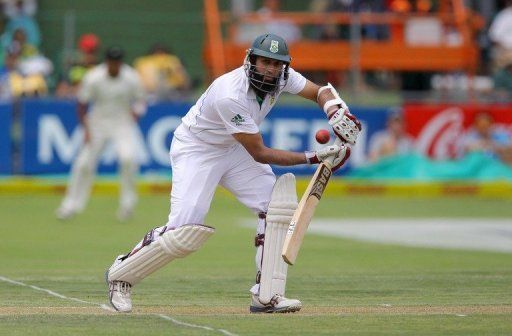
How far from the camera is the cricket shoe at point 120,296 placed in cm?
848

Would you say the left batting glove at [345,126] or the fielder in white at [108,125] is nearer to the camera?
the left batting glove at [345,126]

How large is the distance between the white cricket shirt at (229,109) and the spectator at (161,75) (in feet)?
40.5

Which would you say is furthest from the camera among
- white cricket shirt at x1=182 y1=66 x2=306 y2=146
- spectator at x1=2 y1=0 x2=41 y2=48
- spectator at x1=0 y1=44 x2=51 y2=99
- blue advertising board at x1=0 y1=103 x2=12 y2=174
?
spectator at x1=2 y1=0 x2=41 y2=48

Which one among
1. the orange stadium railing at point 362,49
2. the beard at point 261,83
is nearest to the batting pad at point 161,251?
the beard at point 261,83

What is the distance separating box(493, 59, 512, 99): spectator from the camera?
2172 cm

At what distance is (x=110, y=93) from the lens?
1644cm

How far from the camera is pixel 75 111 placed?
2048cm

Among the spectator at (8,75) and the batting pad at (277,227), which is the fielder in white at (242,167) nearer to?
the batting pad at (277,227)

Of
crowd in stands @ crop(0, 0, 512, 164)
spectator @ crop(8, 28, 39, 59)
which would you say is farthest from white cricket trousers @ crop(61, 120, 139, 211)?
spectator @ crop(8, 28, 39, 59)

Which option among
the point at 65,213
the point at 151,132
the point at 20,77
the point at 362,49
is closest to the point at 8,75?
the point at 20,77

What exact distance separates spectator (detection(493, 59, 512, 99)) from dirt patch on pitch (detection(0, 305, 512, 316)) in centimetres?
1316

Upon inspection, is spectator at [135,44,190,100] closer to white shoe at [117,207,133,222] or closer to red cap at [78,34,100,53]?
red cap at [78,34,100,53]

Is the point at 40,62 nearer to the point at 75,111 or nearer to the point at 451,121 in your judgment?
the point at 75,111

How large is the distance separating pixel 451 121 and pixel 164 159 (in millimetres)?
4528
